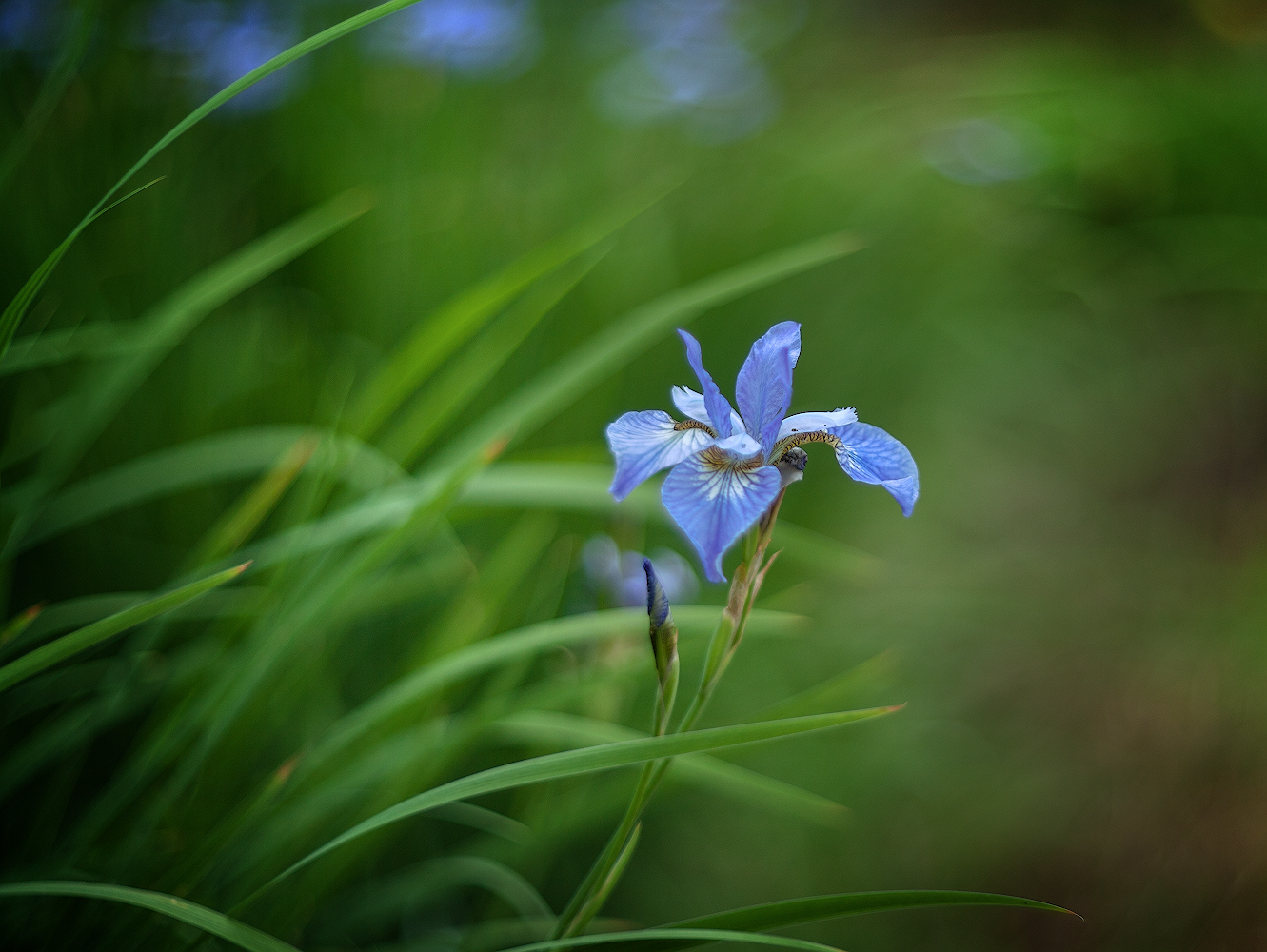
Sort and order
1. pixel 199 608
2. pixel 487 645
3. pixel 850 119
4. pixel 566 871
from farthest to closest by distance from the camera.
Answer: pixel 850 119, pixel 566 871, pixel 199 608, pixel 487 645

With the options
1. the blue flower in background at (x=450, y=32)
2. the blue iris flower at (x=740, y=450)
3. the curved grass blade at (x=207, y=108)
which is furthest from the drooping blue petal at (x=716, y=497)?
the blue flower in background at (x=450, y=32)

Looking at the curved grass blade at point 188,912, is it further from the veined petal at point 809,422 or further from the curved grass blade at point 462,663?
the veined petal at point 809,422

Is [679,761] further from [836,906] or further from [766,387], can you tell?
[766,387]

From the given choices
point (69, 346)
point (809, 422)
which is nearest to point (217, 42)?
point (69, 346)

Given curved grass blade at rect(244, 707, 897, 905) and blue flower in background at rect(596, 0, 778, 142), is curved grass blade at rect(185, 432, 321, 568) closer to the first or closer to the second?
curved grass blade at rect(244, 707, 897, 905)

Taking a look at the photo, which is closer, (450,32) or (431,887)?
(431,887)

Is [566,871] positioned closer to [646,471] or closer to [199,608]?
[199,608]

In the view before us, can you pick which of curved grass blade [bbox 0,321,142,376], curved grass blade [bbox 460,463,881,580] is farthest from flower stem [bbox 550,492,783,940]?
curved grass blade [bbox 0,321,142,376]

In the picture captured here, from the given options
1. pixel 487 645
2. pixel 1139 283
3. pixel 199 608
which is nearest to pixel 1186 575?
pixel 1139 283

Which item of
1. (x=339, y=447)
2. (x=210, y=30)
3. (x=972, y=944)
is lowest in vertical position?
(x=972, y=944)
